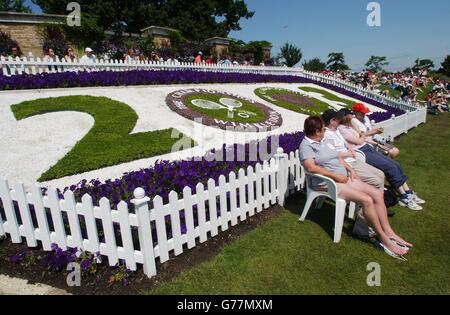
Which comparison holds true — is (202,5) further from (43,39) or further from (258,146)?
(258,146)

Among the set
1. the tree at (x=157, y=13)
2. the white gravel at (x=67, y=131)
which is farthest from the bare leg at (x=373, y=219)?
the tree at (x=157, y=13)

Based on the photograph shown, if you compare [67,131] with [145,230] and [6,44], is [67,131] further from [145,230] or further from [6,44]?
[6,44]

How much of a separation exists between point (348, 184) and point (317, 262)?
128cm

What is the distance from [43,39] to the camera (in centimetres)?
2292

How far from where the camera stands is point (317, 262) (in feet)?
13.2

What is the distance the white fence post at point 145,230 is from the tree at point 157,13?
43.0 metres

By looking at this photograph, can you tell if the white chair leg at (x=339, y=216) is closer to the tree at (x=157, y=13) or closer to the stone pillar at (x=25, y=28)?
the stone pillar at (x=25, y=28)

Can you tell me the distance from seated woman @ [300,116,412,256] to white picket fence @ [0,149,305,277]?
1.00 metres

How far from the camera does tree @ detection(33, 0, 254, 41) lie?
42188 mm

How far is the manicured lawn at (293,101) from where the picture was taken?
14290 millimetres

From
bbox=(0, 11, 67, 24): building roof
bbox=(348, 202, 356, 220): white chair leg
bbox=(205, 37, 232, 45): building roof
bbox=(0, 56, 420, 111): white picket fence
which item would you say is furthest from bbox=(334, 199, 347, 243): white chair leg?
bbox=(205, 37, 232, 45): building roof
